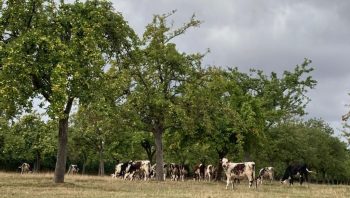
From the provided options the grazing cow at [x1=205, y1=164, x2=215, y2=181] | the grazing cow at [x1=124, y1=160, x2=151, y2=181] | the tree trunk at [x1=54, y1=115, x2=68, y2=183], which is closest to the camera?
the tree trunk at [x1=54, y1=115, x2=68, y2=183]

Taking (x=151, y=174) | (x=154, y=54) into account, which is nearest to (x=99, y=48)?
(x=154, y=54)

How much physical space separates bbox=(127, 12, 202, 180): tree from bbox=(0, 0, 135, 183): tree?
1010 cm

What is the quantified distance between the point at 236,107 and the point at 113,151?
1212 inches

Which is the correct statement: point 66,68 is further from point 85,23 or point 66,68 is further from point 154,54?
point 154,54

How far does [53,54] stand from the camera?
27328 millimetres

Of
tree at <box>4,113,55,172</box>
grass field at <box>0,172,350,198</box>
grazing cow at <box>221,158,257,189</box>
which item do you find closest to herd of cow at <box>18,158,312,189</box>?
grazing cow at <box>221,158,257,189</box>

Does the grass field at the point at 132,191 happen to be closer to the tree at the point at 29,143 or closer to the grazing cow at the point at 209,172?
the grazing cow at the point at 209,172

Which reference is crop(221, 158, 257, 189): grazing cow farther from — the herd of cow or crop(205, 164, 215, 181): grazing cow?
crop(205, 164, 215, 181): grazing cow

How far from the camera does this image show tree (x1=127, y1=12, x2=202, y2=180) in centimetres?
4119

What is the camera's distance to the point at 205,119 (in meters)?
40.4

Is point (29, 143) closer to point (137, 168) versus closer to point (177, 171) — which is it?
point (137, 168)

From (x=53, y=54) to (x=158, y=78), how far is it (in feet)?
54.2

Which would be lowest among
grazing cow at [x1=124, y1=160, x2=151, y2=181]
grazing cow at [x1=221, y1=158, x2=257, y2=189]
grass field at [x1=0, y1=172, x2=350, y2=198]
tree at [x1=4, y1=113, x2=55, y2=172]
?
grass field at [x1=0, y1=172, x2=350, y2=198]

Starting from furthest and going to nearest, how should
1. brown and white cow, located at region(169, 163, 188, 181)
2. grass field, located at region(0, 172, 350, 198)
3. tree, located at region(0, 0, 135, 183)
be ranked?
brown and white cow, located at region(169, 163, 188, 181) → tree, located at region(0, 0, 135, 183) → grass field, located at region(0, 172, 350, 198)
